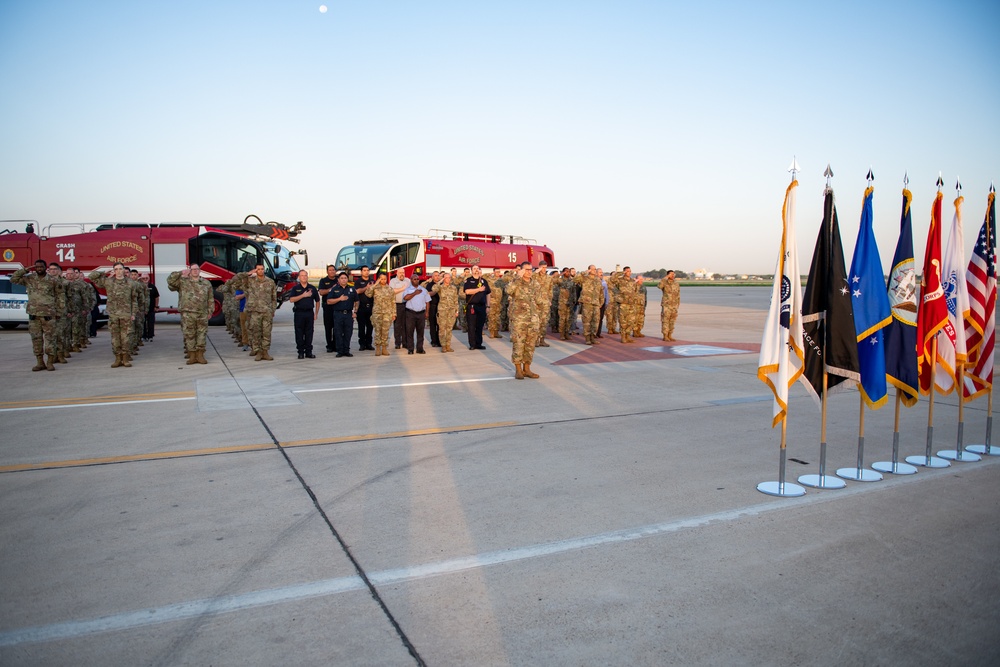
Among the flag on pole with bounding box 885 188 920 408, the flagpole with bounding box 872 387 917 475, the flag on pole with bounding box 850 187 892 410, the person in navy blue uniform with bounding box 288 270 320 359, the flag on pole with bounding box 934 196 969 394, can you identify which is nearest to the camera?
the flag on pole with bounding box 850 187 892 410

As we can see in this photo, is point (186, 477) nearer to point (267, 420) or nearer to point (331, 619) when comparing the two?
point (267, 420)

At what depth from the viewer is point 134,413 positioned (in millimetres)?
8133

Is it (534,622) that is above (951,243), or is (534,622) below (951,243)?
below

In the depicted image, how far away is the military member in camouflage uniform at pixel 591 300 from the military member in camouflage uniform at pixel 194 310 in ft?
27.5

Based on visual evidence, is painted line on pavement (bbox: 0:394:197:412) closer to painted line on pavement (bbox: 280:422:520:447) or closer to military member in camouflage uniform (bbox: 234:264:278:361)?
painted line on pavement (bbox: 280:422:520:447)

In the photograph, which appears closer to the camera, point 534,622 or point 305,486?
point 534,622

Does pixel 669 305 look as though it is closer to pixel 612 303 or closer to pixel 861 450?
pixel 612 303

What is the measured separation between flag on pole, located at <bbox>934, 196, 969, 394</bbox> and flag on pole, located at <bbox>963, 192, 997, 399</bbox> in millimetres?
149

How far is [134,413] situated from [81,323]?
8369 mm

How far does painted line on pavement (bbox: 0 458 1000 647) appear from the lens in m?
Answer: 3.21


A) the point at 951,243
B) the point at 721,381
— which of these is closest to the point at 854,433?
the point at 951,243

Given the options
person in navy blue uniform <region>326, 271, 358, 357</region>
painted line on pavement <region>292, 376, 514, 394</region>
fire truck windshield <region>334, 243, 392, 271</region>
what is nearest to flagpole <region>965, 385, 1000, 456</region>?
painted line on pavement <region>292, 376, 514, 394</region>

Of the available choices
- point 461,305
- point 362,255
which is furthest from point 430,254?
point 461,305

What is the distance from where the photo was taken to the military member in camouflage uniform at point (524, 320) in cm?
1110
